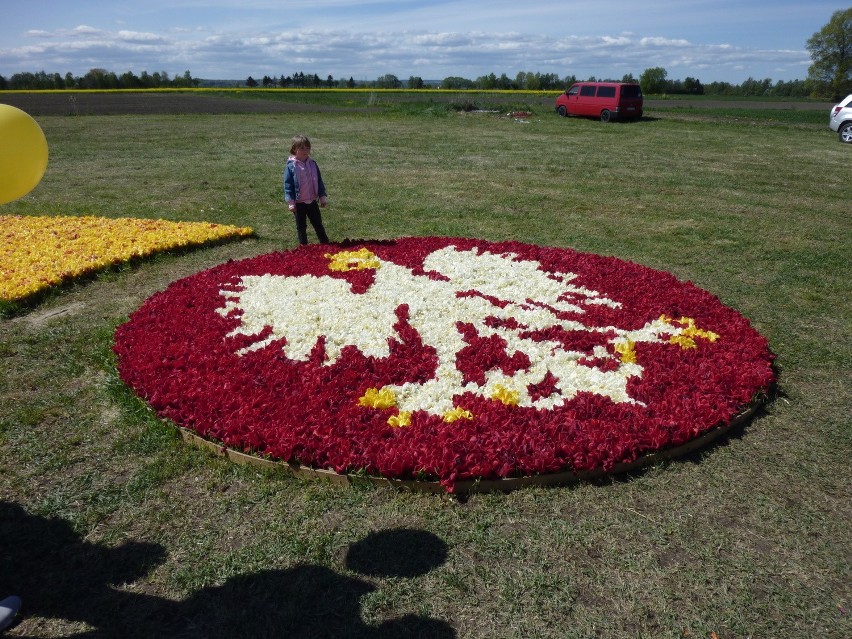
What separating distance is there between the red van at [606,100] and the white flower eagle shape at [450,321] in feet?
92.5

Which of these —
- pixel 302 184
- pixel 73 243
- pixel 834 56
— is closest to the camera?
pixel 302 184

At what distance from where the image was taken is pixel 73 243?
9.95 m

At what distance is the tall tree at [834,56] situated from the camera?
194 feet

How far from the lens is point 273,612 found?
3469 mm

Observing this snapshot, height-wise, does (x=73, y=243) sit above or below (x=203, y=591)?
above

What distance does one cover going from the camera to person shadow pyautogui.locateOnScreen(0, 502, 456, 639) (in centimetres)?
337

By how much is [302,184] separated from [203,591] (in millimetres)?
6893

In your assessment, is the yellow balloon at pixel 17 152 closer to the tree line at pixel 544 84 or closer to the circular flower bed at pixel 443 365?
the circular flower bed at pixel 443 365

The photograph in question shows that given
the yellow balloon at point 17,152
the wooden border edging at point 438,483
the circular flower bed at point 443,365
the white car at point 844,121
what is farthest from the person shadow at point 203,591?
the white car at point 844,121

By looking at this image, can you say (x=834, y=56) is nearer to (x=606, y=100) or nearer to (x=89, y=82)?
(x=606, y=100)

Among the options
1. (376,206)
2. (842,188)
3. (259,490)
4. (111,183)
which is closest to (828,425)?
(259,490)

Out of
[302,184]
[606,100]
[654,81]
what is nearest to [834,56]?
[654,81]

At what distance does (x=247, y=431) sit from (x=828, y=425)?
5.03m

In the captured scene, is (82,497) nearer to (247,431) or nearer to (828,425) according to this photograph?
(247,431)
